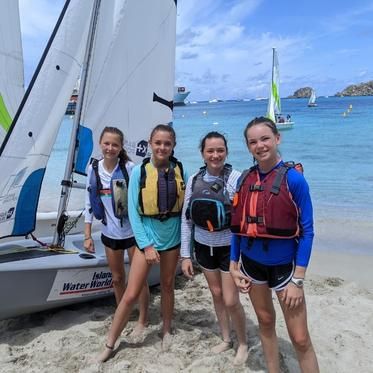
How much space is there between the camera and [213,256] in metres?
2.78

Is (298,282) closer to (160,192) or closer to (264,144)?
(264,144)

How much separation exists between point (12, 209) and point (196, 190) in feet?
5.80

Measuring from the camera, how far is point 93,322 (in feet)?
11.5

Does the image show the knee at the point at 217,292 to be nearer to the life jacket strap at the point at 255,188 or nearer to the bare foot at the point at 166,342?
the bare foot at the point at 166,342

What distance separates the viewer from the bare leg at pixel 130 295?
2861mm

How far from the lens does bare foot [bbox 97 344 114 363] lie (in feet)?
9.45

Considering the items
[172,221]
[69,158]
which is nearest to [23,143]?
[69,158]

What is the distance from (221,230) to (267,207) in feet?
2.17

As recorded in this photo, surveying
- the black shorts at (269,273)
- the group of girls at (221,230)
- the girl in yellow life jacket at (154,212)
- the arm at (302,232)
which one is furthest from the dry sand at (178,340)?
the arm at (302,232)

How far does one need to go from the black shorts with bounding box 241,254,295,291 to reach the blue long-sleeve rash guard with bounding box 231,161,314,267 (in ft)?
0.09

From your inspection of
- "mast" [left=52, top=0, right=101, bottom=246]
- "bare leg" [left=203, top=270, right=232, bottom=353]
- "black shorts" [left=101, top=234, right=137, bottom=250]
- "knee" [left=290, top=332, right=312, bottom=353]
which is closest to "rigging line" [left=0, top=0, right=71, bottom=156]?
"mast" [left=52, top=0, right=101, bottom=246]

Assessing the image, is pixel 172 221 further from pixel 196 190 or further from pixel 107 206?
pixel 107 206

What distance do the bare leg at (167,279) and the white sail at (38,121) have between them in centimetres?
148

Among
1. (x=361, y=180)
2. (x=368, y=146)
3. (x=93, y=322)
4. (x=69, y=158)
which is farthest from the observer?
(x=368, y=146)
